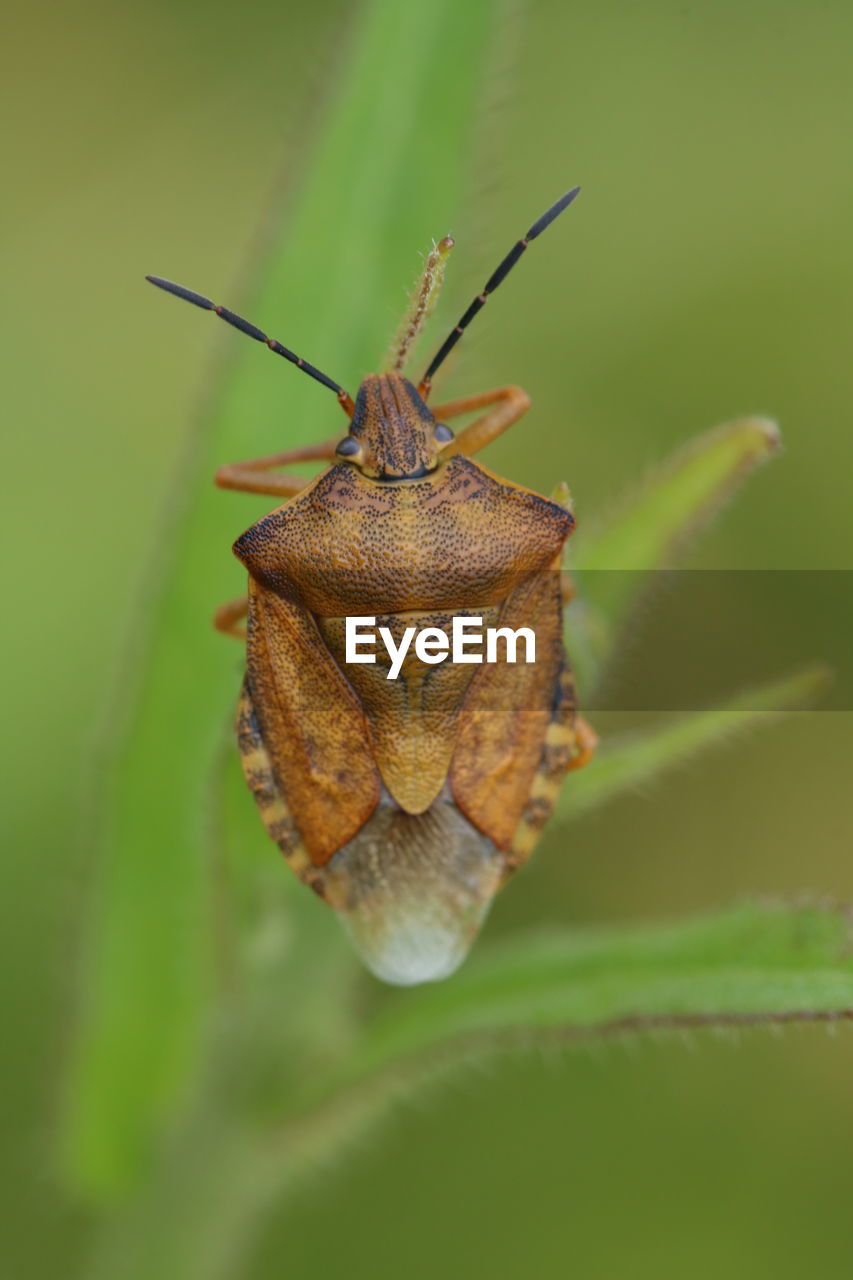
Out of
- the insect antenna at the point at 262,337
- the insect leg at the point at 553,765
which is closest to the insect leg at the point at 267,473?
the insect antenna at the point at 262,337

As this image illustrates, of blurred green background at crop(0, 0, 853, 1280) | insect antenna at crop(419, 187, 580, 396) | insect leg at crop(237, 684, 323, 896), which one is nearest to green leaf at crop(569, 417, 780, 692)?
insect antenna at crop(419, 187, 580, 396)

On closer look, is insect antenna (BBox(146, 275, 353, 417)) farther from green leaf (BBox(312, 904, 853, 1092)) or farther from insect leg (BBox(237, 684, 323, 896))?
green leaf (BBox(312, 904, 853, 1092))

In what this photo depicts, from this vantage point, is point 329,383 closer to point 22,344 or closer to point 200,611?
point 200,611

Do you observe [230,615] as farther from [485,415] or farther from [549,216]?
[549,216]

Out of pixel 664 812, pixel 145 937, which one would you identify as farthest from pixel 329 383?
pixel 664 812

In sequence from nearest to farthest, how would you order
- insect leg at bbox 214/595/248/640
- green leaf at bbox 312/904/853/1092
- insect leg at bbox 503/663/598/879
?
1. green leaf at bbox 312/904/853/1092
2. insect leg at bbox 503/663/598/879
3. insect leg at bbox 214/595/248/640
